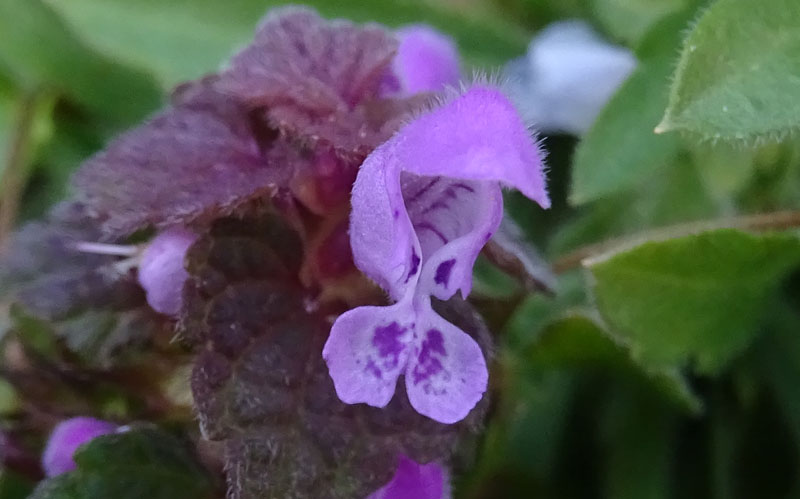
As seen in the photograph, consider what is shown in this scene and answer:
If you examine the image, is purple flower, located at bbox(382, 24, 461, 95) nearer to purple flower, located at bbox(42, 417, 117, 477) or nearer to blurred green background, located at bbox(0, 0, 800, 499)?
blurred green background, located at bbox(0, 0, 800, 499)

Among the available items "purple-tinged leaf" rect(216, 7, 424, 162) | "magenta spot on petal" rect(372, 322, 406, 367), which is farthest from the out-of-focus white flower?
"magenta spot on petal" rect(372, 322, 406, 367)

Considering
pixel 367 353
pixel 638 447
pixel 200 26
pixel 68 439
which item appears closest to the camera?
pixel 367 353

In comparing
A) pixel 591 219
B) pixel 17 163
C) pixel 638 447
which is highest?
pixel 17 163

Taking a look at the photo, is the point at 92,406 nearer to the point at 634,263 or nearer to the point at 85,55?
the point at 634,263

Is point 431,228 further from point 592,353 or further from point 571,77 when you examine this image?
point 571,77

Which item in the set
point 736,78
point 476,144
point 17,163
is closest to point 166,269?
point 476,144

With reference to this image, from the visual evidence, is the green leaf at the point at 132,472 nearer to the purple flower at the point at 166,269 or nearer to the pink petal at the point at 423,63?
the purple flower at the point at 166,269

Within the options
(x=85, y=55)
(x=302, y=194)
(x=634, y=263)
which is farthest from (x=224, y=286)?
(x=85, y=55)
